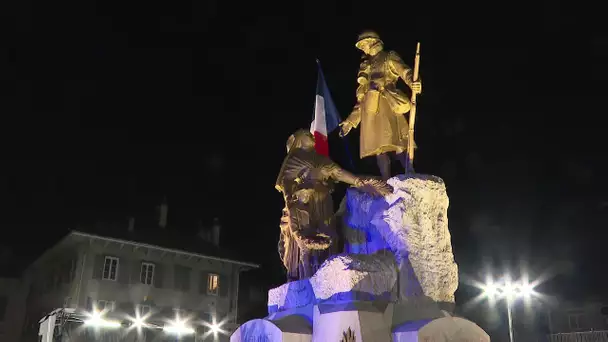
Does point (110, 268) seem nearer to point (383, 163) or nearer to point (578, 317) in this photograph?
point (578, 317)

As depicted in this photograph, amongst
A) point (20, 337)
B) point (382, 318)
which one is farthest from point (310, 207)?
point (20, 337)

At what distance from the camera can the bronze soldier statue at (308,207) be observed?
6.61 meters

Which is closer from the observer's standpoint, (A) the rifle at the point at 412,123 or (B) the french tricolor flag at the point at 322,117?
(A) the rifle at the point at 412,123

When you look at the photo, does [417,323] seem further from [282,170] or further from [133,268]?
[133,268]

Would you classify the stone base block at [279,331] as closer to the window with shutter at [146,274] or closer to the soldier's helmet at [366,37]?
the soldier's helmet at [366,37]

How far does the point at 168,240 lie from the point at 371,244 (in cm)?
2888

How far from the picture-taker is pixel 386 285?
576 cm

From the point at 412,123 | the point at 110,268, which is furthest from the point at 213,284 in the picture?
the point at 412,123

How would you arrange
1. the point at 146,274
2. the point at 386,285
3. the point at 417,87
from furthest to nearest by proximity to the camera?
the point at 146,274
the point at 417,87
the point at 386,285

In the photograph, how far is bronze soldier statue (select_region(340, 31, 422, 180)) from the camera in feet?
24.2

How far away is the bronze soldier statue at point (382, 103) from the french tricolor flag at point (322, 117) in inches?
90.3

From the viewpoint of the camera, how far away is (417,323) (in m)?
5.43

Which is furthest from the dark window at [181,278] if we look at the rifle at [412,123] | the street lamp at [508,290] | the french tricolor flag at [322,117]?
the rifle at [412,123]

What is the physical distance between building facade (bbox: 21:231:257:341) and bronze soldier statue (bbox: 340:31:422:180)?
23807 millimetres
